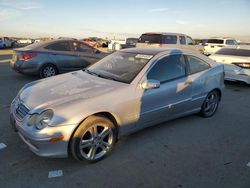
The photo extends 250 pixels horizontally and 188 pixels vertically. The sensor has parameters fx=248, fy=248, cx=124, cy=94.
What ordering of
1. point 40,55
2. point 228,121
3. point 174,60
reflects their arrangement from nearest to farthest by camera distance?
point 174,60
point 228,121
point 40,55

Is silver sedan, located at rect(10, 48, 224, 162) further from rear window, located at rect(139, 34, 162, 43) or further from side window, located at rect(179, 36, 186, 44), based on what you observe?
side window, located at rect(179, 36, 186, 44)

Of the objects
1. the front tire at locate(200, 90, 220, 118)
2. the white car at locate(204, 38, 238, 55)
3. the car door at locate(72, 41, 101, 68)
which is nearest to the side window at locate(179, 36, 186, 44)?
the white car at locate(204, 38, 238, 55)

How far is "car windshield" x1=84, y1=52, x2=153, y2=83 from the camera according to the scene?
4.02 m

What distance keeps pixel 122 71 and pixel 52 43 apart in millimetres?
5258

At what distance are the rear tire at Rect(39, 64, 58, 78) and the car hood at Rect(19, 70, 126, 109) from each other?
441 cm

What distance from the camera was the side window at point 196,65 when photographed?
4.73 m

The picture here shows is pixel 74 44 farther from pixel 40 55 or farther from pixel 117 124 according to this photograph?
pixel 117 124

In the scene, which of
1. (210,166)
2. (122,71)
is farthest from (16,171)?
(210,166)

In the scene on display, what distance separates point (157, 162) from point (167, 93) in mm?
1207

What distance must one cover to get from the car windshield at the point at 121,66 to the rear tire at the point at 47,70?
4254 millimetres

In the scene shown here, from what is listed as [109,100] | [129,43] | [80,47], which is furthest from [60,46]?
[129,43]

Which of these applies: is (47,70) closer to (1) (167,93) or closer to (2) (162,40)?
(1) (167,93)

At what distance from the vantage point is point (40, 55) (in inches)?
327

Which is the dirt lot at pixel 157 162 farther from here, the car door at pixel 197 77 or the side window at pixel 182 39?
the side window at pixel 182 39
